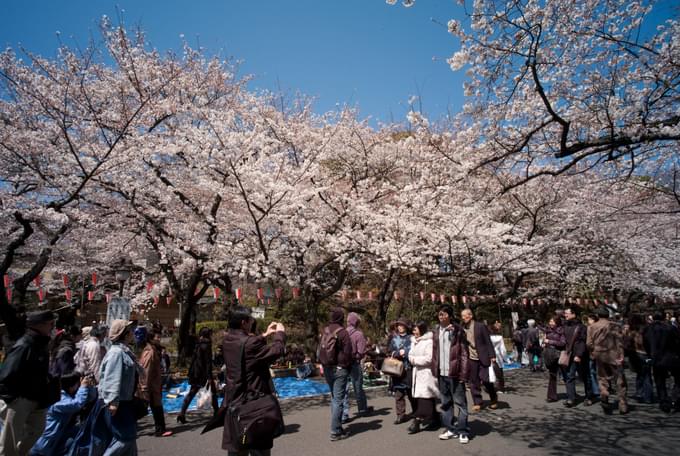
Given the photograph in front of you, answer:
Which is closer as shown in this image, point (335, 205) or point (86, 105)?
point (86, 105)

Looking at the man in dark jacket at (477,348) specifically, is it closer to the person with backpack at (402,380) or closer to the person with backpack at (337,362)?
the person with backpack at (402,380)

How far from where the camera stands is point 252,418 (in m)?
3.02

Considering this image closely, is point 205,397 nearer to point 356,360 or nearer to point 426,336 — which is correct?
point 356,360

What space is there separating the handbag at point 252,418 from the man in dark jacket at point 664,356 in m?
6.58

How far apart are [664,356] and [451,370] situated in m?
4.03

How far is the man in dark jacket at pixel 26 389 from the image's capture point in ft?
12.1

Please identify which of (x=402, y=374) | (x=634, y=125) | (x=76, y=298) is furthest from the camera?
(x=76, y=298)

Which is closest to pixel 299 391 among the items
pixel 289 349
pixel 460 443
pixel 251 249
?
pixel 289 349

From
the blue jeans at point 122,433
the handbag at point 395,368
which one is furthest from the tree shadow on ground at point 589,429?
the blue jeans at point 122,433

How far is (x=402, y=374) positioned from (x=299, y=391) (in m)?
4.19

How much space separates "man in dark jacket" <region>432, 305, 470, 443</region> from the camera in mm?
5090

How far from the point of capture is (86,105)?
10.4 metres

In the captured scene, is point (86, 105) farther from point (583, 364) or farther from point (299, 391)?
point (583, 364)

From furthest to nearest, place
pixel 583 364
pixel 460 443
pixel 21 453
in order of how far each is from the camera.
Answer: pixel 583 364 → pixel 460 443 → pixel 21 453
